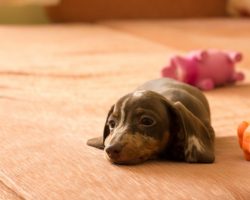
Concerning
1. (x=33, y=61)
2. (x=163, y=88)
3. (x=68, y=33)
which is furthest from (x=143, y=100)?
(x=68, y=33)

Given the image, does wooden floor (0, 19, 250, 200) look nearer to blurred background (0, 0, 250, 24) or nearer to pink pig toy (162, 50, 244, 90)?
pink pig toy (162, 50, 244, 90)

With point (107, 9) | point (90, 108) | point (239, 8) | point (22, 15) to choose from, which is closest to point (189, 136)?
point (90, 108)

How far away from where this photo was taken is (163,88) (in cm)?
116

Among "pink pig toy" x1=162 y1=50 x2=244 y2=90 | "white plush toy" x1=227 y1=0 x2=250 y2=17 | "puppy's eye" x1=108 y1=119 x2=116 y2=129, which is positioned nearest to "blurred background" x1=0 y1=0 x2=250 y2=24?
"white plush toy" x1=227 y1=0 x2=250 y2=17

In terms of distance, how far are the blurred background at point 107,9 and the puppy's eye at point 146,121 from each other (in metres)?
1.77

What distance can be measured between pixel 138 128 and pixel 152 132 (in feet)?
0.07

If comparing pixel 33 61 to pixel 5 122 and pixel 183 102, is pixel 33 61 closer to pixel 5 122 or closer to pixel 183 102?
pixel 5 122

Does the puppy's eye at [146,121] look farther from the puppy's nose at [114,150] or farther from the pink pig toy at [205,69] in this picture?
the pink pig toy at [205,69]

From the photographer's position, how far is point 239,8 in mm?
3062

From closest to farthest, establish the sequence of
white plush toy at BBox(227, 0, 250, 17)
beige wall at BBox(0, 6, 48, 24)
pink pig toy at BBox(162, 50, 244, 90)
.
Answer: pink pig toy at BBox(162, 50, 244, 90) < beige wall at BBox(0, 6, 48, 24) < white plush toy at BBox(227, 0, 250, 17)

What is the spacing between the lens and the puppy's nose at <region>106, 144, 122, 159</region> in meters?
0.93

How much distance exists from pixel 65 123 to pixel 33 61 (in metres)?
0.67

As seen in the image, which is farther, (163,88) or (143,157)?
(163,88)

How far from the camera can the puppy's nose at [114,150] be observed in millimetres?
933
